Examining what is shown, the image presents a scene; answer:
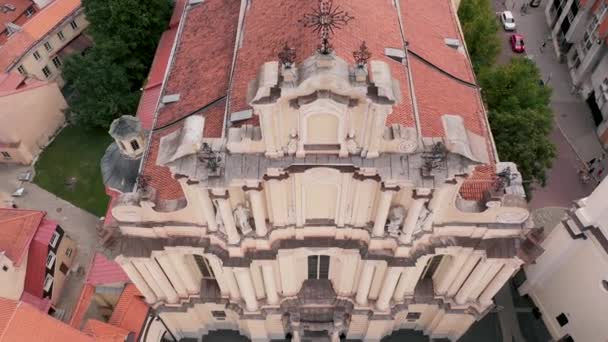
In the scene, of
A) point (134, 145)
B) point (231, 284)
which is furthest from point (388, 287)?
point (134, 145)

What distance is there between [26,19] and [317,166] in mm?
46987

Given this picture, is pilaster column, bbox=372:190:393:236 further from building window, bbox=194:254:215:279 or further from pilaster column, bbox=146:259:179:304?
pilaster column, bbox=146:259:179:304

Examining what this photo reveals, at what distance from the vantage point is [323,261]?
1083 inches

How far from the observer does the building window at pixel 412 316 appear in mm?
31805

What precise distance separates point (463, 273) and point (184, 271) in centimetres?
1512

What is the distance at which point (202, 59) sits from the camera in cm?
3073

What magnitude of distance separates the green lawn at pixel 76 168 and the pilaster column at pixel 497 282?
3255cm

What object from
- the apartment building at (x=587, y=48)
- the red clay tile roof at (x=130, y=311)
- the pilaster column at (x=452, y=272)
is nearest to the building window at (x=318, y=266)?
the pilaster column at (x=452, y=272)

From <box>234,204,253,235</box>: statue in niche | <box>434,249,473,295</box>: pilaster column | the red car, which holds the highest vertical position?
the red car

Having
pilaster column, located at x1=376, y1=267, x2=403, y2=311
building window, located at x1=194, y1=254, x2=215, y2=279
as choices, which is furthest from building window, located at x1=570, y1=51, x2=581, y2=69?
building window, located at x1=194, y1=254, x2=215, y2=279

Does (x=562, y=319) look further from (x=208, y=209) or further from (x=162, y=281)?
(x=162, y=281)

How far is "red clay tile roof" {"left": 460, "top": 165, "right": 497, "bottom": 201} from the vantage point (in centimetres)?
2369

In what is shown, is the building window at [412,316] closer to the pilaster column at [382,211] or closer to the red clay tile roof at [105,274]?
the pilaster column at [382,211]

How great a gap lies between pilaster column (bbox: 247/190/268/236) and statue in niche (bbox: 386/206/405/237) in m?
5.74
